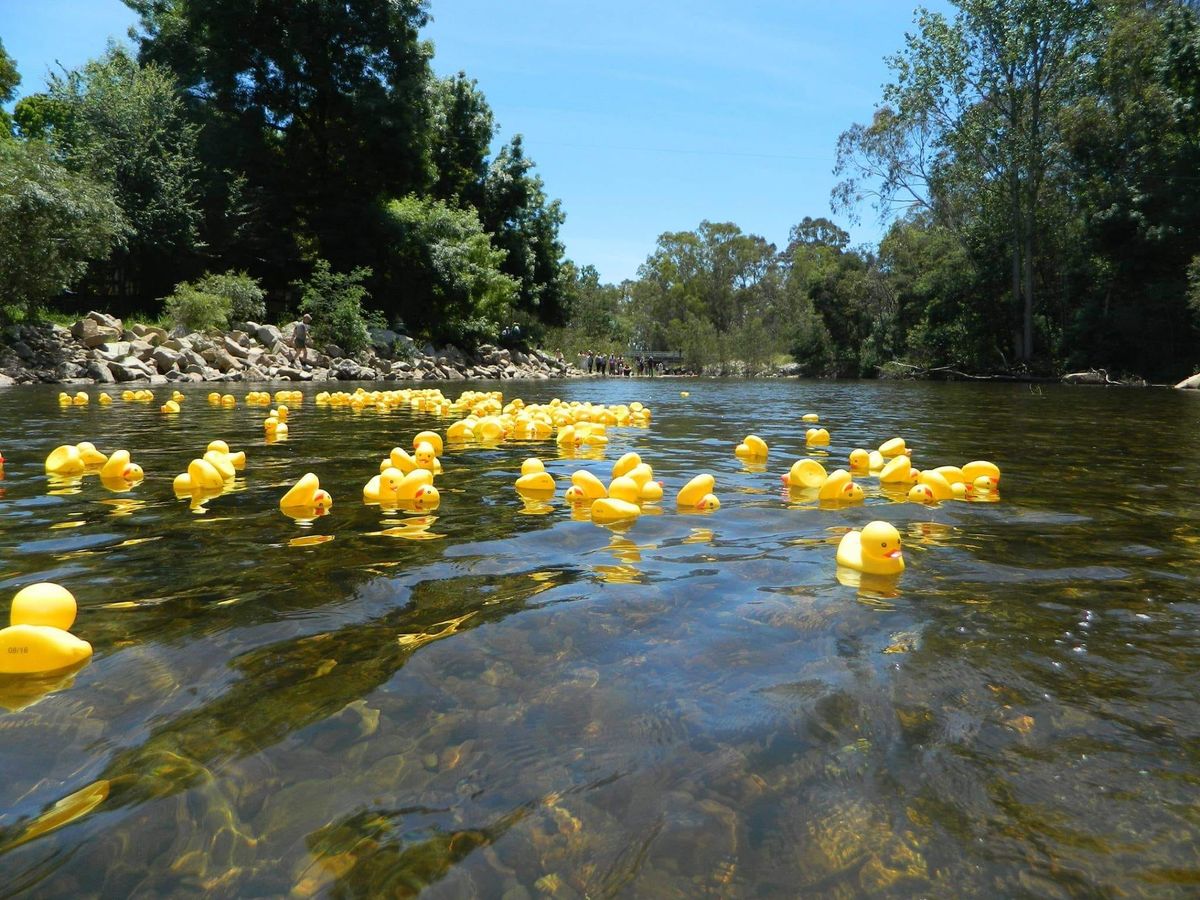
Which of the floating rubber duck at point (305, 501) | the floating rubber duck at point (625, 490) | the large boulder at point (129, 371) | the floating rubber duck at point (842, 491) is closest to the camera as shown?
the floating rubber duck at point (305, 501)

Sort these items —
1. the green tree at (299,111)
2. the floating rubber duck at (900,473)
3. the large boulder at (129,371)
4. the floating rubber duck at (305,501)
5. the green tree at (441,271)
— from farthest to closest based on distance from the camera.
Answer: the green tree at (441,271) < the green tree at (299,111) < the large boulder at (129,371) < the floating rubber duck at (900,473) < the floating rubber duck at (305,501)

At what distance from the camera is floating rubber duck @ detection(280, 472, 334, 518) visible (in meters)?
4.92

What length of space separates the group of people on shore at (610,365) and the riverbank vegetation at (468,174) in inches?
424

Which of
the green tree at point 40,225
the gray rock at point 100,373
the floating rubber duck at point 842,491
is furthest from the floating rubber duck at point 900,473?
the green tree at point 40,225

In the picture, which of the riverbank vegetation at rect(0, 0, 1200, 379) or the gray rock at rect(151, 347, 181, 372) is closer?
the gray rock at rect(151, 347, 181, 372)

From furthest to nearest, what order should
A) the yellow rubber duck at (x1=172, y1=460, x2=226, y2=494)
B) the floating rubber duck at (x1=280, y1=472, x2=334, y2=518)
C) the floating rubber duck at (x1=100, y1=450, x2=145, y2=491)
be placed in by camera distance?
the floating rubber duck at (x1=100, y1=450, x2=145, y2=491), the yellow rubber duck at (x1=172, y1=460, x2=226, y2=494), the floating rubber duck at (x1=280, y1=472, x2=334, y2=518)

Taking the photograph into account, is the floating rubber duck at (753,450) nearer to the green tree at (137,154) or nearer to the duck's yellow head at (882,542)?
the duck's yellow head at (882,542)

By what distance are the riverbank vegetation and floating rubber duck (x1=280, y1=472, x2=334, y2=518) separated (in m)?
22.2

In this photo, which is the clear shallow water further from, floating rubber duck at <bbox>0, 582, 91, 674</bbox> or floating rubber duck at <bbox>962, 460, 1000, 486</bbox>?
floating rubber duck at <bbox>962, 460, 1000, 486</bbox>

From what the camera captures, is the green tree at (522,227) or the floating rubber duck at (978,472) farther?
the green tree at (522,227)

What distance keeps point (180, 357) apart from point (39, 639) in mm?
22314

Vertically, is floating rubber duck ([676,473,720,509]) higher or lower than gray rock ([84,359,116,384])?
lower

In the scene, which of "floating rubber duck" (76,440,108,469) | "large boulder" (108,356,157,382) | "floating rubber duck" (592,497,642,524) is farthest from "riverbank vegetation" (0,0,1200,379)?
"floating rubber duck" (592,497,642,524)

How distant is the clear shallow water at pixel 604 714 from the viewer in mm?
1660
